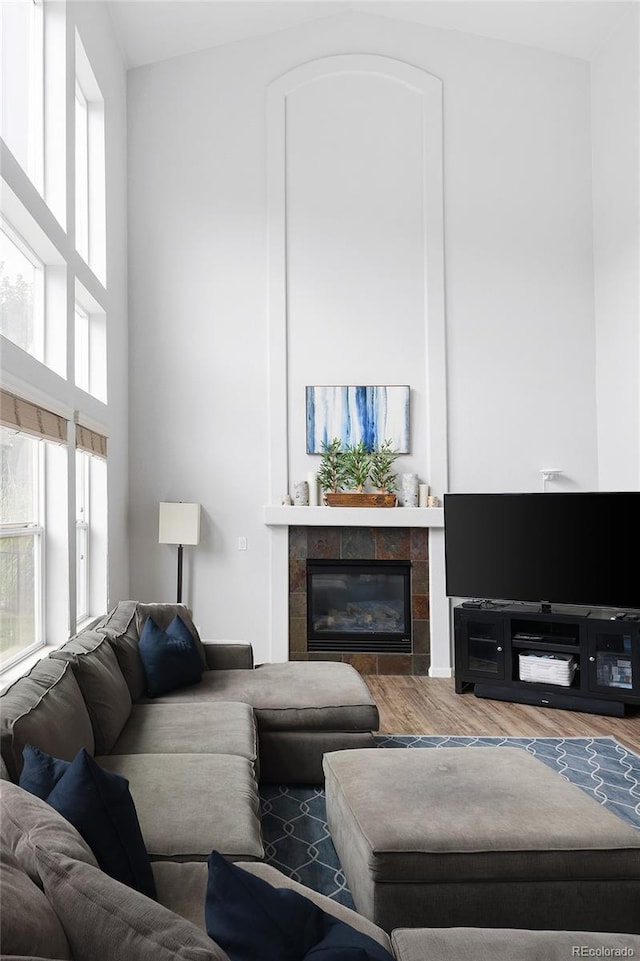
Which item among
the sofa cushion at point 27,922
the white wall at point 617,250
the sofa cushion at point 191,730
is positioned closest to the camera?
the sofa cushion at point 27,922

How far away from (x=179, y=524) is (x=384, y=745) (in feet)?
7.74

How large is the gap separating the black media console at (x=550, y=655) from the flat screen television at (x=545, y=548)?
0.13 m

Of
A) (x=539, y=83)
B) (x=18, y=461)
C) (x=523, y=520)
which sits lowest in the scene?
(x=523, y=520)

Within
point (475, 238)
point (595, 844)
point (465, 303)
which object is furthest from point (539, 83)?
point (595, 844)

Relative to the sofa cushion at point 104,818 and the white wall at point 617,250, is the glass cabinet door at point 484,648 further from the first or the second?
the sofa cushion at point 104,818

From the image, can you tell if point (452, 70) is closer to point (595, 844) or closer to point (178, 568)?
point (178, 568)

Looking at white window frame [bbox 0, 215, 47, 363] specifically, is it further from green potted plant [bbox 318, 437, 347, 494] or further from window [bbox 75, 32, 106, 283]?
green potted plant [bbox 318, 437, 347, 494]

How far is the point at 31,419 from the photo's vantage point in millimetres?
3309

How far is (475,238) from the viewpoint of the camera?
5957 mm

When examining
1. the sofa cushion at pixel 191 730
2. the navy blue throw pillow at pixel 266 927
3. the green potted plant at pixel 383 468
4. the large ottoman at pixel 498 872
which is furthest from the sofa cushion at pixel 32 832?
the green potted plant at pixel 383 468

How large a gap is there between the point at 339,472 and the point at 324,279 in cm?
154

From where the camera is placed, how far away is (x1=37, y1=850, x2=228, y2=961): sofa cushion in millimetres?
1140

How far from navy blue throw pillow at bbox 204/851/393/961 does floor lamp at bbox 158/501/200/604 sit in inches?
171

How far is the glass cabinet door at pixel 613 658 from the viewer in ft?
15.3
